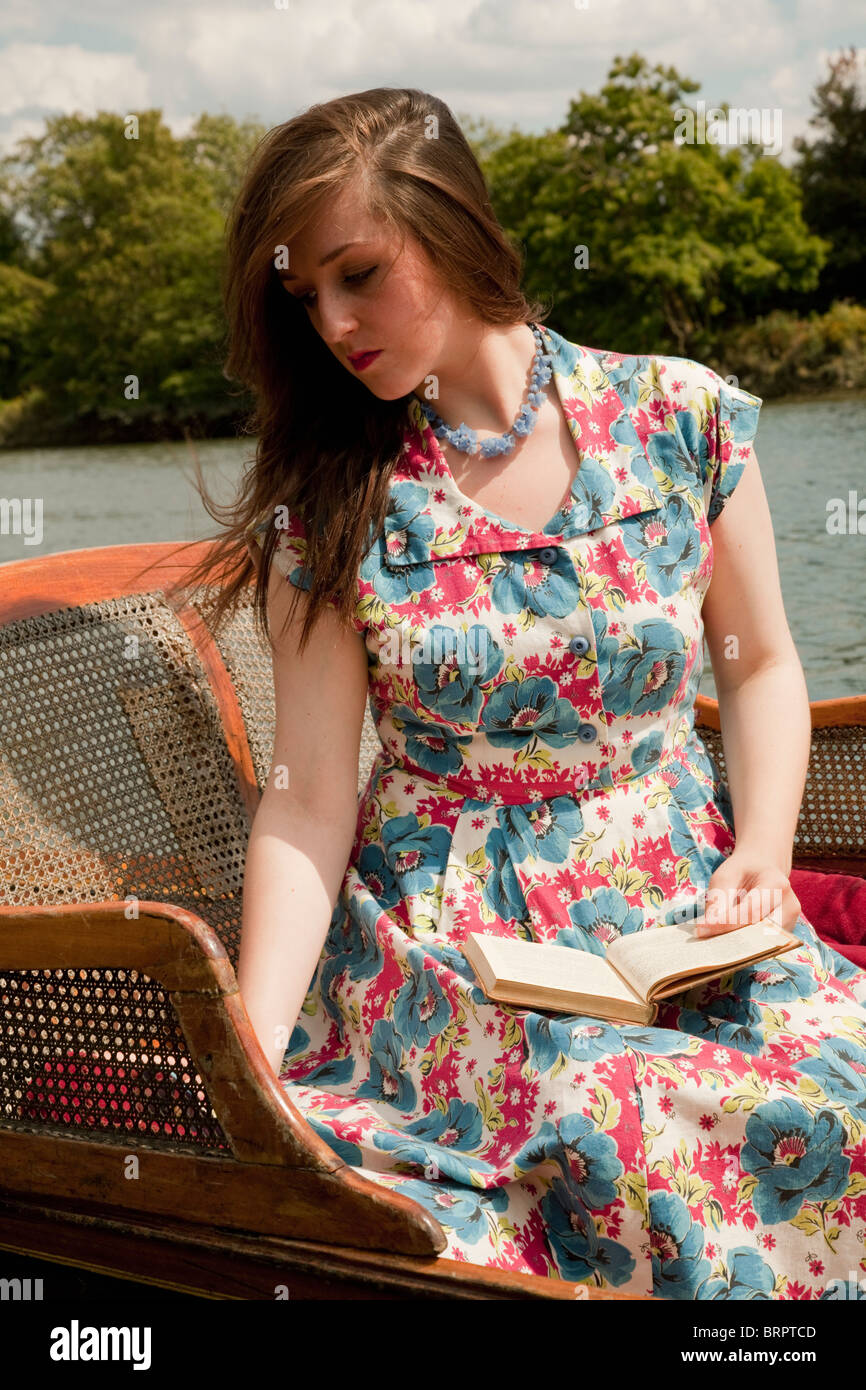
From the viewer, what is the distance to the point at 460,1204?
1671 millimetres

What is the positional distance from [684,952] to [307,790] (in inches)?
23.9

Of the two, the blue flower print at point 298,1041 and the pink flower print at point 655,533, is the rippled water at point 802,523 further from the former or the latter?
the blue flower print at point 298,1041

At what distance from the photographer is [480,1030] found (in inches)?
71.5

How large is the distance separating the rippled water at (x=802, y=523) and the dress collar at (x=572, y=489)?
37 cm

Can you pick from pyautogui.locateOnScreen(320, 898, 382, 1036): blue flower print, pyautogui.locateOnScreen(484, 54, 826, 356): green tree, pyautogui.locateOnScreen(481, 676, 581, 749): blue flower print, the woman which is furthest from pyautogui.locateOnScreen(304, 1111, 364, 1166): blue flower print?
pyautogui.locateOnScreen(484, 54, 826, 356): green tree

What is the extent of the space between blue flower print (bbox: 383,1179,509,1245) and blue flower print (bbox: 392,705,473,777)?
584 mm

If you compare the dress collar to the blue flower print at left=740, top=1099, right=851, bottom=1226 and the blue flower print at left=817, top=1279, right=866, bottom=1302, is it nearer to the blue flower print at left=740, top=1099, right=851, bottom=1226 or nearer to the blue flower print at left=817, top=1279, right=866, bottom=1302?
the blue flower print at left=740, top=1099, right=851, bottom=1226

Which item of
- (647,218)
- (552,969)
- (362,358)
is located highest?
(647,218)

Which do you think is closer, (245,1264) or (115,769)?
(245,1264)

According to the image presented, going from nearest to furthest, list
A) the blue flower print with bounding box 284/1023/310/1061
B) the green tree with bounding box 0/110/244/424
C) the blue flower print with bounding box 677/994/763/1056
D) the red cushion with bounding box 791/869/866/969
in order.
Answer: the blue flower print with bounding box 677/994/763/1056 < the blue flower print with bounding box 284/1023/310/1061 < the red cushion with bounding box 791/869/866/969 < the green tree with bounding box 0/110/244/424

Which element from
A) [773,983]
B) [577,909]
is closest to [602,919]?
[577,909]

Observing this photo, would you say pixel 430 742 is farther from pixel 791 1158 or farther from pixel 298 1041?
pixel 791 1158

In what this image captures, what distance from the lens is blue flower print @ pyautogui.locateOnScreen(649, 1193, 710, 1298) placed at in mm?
1578

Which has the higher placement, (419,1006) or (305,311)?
(305,311)
